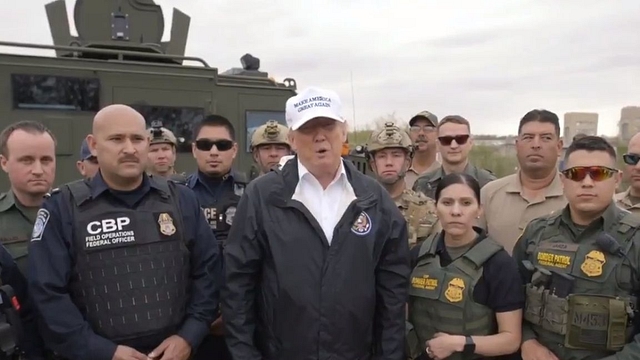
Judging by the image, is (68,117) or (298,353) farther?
(68,117)

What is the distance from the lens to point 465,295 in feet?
8.21

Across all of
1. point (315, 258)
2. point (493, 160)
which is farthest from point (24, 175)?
point (493, 160)

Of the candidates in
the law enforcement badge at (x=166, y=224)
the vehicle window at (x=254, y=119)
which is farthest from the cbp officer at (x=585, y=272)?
the vehicle window at (x=254, y=119)

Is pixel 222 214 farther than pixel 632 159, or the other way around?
pixel 632 159

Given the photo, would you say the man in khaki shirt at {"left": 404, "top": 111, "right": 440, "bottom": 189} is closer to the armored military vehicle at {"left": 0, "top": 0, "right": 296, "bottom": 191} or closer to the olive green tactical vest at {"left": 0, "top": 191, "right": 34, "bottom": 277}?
the armored military vehicle at {"left": 0, "top": 0, "right": 296, "bottom": 191}

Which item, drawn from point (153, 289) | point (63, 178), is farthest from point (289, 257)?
point (63, 178)

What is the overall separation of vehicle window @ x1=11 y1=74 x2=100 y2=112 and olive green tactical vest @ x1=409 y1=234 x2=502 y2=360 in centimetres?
406

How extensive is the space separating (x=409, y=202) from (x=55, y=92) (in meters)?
3.73

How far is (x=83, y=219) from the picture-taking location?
7.80ft

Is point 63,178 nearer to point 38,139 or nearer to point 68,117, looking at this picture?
point 68,117

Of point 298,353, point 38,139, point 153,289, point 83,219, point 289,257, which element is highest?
point 38,139

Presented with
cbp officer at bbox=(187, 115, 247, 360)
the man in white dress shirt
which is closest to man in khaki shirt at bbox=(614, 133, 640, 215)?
the man in white dress shirt

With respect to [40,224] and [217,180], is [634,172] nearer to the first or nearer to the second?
[217,180]

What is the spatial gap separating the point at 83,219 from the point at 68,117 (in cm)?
342
